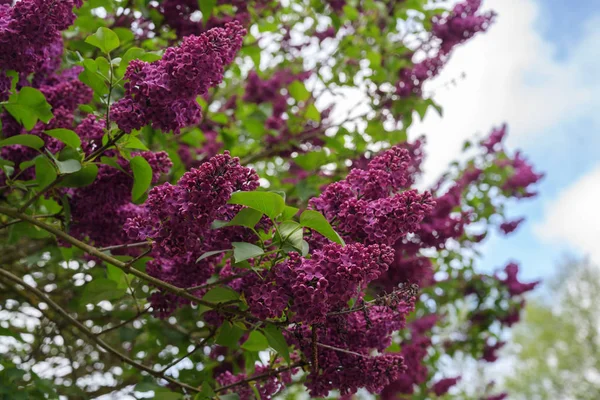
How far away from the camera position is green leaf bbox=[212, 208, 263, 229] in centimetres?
167

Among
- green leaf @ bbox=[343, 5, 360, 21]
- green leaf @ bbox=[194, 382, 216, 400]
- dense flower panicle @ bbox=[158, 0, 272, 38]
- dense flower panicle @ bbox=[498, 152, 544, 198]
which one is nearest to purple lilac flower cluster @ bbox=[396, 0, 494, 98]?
green leaf @ bbox=[343, 5, 360, 21]

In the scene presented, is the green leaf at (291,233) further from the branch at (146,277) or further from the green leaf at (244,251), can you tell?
the branch at (146,277)

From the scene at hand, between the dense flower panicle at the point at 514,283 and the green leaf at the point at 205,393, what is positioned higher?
the dense flower panicle at the point at 514,283

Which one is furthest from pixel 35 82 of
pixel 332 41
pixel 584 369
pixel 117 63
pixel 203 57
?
pixel 584 369

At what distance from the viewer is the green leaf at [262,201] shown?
5.24 feet

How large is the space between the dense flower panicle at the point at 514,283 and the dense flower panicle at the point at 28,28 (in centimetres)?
A: 490

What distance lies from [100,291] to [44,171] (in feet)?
2.09

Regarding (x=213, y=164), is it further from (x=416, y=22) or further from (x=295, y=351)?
(x=416, y=22)

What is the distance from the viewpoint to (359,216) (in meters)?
1.75

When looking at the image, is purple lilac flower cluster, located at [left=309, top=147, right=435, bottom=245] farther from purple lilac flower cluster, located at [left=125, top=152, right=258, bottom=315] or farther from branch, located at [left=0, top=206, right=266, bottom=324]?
branch, located at [left=0, top=206, right=266, bottom=324]

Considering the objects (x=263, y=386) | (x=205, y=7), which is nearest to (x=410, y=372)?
(x=263, y=386)

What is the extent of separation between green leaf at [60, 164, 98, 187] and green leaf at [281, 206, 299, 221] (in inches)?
30.6

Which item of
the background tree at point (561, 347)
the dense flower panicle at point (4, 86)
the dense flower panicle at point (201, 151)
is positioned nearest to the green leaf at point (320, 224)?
the dense flower panicle at point (4, 86)

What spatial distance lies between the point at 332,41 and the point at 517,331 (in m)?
23.0
